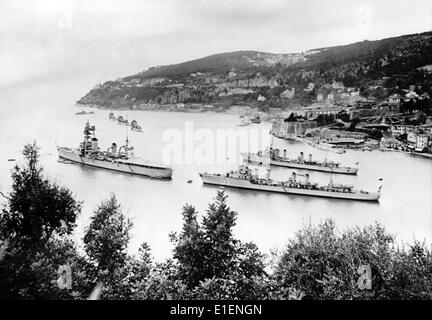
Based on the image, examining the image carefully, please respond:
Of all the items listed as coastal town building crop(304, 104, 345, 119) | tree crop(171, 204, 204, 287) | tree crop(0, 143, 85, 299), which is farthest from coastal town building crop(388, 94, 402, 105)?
tree crop(0, 143, 85, 299)

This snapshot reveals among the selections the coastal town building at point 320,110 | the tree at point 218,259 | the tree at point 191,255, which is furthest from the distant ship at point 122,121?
the coastal town building at point 320,110

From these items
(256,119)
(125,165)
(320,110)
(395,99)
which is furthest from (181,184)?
(395,99)

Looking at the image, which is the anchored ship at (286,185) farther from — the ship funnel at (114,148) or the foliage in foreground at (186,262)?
the ship funnel at (114,148)

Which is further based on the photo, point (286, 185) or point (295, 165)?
point (295, 165)

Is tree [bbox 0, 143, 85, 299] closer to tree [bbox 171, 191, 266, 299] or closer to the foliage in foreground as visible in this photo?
the foliage in foreground

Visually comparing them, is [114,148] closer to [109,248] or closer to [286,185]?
[109,248]

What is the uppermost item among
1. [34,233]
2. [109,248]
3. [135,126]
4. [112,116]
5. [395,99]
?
[395,99]

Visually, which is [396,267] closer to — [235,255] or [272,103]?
[235,255]
